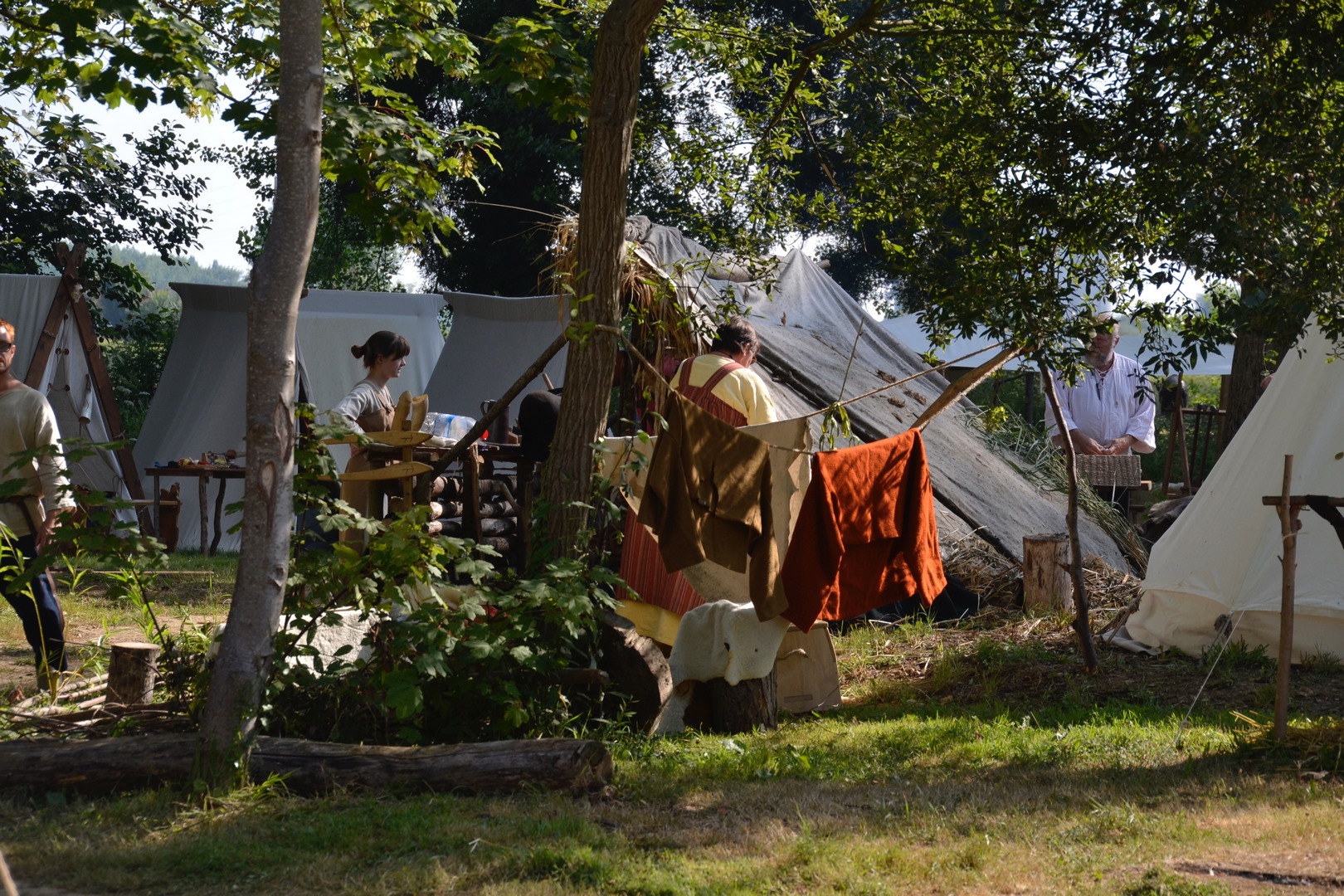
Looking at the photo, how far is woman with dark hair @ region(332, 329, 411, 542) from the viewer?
6297mm

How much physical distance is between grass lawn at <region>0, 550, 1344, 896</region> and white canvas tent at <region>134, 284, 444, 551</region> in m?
8.56

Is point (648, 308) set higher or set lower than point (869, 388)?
higher

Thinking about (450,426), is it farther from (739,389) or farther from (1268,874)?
(1268,874)

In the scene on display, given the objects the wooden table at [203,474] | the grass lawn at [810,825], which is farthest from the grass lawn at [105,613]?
the grass lawn at [810,825]

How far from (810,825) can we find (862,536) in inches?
75.5

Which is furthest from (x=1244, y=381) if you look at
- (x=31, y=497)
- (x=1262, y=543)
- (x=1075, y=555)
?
(x=31, y=497)

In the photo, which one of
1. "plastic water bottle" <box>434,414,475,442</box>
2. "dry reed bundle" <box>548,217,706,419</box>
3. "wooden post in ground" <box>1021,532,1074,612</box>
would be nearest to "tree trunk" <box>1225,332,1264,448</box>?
"wooden post in ground" <box>1021,532,1074,612</box>

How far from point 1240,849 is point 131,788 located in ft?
10.6

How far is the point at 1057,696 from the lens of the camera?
5.75m

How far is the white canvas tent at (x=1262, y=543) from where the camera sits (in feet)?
20.5

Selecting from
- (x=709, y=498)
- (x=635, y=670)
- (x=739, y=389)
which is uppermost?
(x=739, y=389)

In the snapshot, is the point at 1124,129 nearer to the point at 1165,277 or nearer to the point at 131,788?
the point at 1165,277

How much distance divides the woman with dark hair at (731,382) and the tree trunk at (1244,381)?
250 inches

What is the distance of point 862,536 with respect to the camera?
5.36 m
